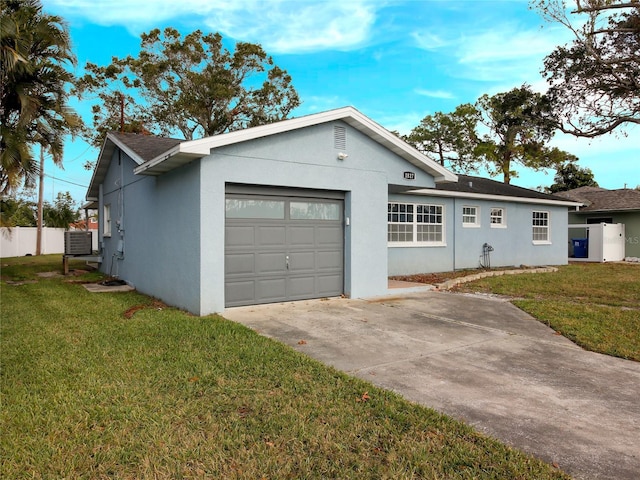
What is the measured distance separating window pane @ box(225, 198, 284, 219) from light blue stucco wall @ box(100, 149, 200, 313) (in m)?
0.71

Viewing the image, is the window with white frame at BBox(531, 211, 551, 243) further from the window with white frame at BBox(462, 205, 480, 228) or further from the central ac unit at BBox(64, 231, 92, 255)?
the central ac unit at BBox(64, 231, 92, 255)

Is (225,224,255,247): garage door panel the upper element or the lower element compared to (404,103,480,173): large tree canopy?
Answer: lower

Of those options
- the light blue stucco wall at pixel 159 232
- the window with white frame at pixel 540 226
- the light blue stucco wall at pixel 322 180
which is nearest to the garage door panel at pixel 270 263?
the light blue stucco wall at pixel 322 180

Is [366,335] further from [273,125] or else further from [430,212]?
[430,212]

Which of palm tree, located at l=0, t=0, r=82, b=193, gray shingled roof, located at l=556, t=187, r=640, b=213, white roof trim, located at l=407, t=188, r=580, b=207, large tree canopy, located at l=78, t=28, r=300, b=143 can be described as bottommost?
white roof trim, located at l=407, t=188, r=580, b=207

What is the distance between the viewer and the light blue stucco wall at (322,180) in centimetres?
762

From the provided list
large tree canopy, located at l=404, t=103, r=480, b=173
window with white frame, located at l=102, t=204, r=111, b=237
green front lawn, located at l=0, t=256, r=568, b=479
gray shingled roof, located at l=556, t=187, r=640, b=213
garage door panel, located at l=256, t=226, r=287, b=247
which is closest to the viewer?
green front lawn, located at l=0, t=256, r=568, b=479

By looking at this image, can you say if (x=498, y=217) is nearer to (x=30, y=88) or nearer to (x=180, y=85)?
(x=30, y=88)

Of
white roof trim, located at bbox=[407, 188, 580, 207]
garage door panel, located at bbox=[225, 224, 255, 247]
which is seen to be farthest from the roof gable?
white roof trim, located at bbox=[407, 188, 580, 207]

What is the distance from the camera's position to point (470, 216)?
15258 mm

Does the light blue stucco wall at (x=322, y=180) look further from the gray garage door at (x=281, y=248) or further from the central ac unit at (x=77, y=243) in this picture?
the central ac unit at (x=77, y=243)

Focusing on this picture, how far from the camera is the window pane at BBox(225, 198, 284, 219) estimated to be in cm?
809

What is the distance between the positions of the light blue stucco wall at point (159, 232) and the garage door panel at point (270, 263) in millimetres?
1304

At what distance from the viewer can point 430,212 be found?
46.1 feet
